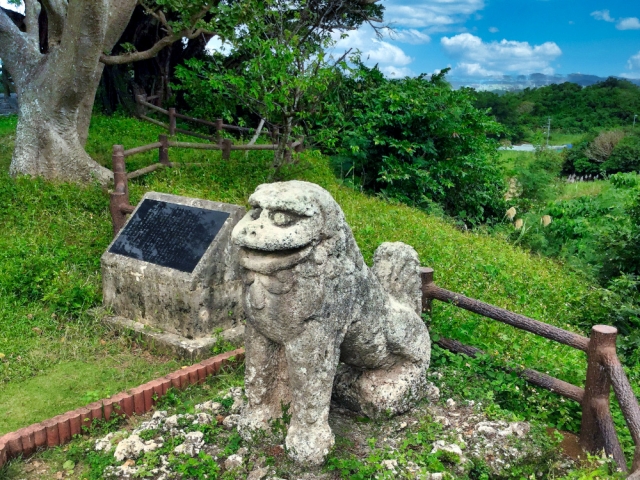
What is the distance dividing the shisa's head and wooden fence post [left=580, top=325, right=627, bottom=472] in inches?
77.7

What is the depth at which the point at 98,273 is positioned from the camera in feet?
20.0

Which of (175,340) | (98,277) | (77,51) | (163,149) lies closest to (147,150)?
(163,149)

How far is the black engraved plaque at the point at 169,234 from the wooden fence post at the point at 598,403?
3072 millimetres

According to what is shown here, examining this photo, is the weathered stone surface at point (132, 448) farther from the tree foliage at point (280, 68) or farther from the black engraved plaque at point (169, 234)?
the tree foliage at point (280, 68)

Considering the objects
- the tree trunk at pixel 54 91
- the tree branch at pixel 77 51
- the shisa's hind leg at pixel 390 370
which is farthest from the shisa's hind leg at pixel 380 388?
the tree trunk at pixel 54 91

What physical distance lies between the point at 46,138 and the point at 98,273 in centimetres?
296

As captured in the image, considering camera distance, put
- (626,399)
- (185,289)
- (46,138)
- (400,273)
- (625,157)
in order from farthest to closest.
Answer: (625,157)
(46,138)
(185,289)
(400,273)
(626,399)

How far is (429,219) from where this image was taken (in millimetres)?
9445

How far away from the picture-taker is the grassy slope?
185 inches

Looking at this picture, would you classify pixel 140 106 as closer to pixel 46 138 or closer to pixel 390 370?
pixel 46 138

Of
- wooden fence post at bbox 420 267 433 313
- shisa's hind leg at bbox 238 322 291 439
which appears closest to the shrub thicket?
wooden fence post at bbox 420 267 433 313

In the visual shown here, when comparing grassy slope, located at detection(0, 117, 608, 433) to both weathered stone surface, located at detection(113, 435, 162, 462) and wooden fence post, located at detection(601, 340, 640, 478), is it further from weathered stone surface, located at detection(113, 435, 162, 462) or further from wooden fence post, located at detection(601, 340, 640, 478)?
wooden fence post, located at detection(601, 340, 640, 478)

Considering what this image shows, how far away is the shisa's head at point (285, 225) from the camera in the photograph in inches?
104

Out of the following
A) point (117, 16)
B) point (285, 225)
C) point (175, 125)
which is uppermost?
point (117, 16)
